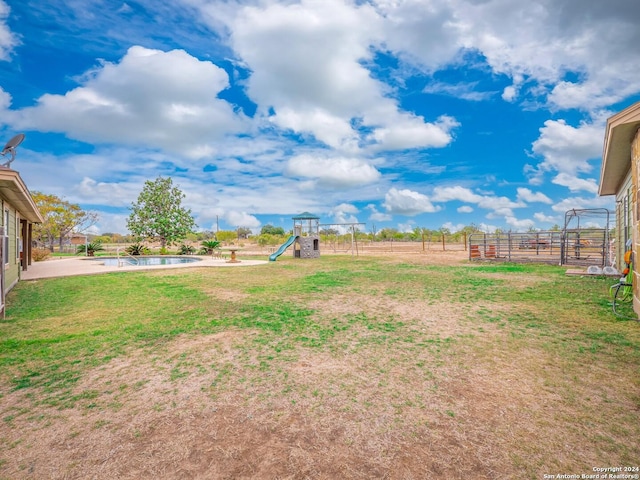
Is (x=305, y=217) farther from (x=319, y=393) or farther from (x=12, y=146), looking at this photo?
(x=319, y=393)

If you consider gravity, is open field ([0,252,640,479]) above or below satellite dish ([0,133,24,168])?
below

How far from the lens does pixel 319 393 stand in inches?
125

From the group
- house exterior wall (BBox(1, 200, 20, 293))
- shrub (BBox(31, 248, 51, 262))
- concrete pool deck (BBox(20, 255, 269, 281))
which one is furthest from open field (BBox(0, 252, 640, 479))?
shrub (BBox(31, 248, 51, 262))

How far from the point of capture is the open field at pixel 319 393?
88.2 inches

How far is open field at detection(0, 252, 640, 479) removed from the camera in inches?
88.2

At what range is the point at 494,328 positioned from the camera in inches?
207

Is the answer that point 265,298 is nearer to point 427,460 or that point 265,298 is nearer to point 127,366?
point 127,366

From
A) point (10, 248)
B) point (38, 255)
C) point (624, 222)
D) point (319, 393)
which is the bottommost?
point (319, 393)

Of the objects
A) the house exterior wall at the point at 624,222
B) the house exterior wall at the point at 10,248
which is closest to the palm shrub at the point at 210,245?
the house exterior wall at the point at 10,248

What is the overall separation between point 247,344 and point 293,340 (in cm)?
69

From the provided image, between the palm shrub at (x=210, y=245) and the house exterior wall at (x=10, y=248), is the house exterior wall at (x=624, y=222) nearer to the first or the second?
the house exterior wall at (x=10, y=248)

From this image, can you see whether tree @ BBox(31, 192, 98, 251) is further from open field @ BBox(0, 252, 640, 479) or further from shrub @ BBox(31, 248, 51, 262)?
open field @ BBox(0, 252, 640, 479)

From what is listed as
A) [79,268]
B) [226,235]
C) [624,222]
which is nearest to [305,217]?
[79,268]

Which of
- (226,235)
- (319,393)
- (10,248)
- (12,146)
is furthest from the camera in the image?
(226,235)
